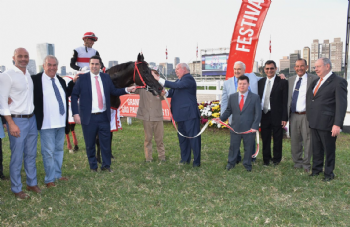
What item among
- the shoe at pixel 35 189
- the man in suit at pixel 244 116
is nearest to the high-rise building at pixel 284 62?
the man in suit at pixel 244 116

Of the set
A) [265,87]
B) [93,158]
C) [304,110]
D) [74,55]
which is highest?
[74,55]

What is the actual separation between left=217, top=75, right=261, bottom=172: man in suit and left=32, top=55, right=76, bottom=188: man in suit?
9.89 ft

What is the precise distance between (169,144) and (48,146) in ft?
12.6

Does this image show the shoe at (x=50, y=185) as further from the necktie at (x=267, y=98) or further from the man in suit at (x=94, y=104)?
the necktie at (x=267, y=98)

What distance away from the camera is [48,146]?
4.57 meters

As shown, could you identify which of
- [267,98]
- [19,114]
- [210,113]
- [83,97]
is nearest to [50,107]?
[19,114]

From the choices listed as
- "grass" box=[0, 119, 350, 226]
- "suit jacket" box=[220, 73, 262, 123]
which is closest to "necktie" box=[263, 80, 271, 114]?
"suit jacket" box=[220, 73, 262, 123]

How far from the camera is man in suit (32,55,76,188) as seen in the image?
14.3ft

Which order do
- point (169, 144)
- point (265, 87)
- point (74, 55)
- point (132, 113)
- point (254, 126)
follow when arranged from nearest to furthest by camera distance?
point (254, 126) < point (265, 87) < point (74, 55) < point (169, 144) < point (132, 113)

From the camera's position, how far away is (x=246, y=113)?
5.20 metres

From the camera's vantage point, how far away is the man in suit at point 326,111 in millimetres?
4426

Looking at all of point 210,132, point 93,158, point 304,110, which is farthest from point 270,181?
point 210,132

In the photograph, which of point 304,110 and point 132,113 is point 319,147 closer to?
point 304,110

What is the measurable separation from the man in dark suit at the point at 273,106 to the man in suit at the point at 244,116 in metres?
0.53
